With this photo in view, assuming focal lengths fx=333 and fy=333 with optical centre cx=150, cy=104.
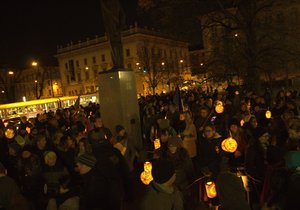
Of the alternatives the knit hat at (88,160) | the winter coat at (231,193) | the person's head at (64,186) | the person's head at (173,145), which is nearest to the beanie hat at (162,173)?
the winter coat at (231,193)

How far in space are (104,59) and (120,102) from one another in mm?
62652

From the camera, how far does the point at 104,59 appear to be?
71.4 m

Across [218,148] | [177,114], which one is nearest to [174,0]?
[177,114]

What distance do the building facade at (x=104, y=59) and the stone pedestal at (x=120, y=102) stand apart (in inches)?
1515

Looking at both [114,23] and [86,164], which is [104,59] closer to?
[114,23]

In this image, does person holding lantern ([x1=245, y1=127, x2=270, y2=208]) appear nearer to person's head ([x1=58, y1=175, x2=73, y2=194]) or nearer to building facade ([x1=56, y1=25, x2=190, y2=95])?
person's head ([x1=58, y1=175, x2=73, y2=194])

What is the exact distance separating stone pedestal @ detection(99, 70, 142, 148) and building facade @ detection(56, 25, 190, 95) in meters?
38.5

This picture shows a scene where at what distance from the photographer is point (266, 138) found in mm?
6230

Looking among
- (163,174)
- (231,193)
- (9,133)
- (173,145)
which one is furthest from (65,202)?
(9,133)

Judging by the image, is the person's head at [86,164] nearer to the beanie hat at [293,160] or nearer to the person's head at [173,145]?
the person's head at [173,145]

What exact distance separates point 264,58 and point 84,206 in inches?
653

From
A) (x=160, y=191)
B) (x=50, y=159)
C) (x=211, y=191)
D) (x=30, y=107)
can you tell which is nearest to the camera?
(x=160, y=191)

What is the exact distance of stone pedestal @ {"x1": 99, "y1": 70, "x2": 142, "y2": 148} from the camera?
1020cm

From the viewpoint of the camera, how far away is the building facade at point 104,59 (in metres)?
58.1
